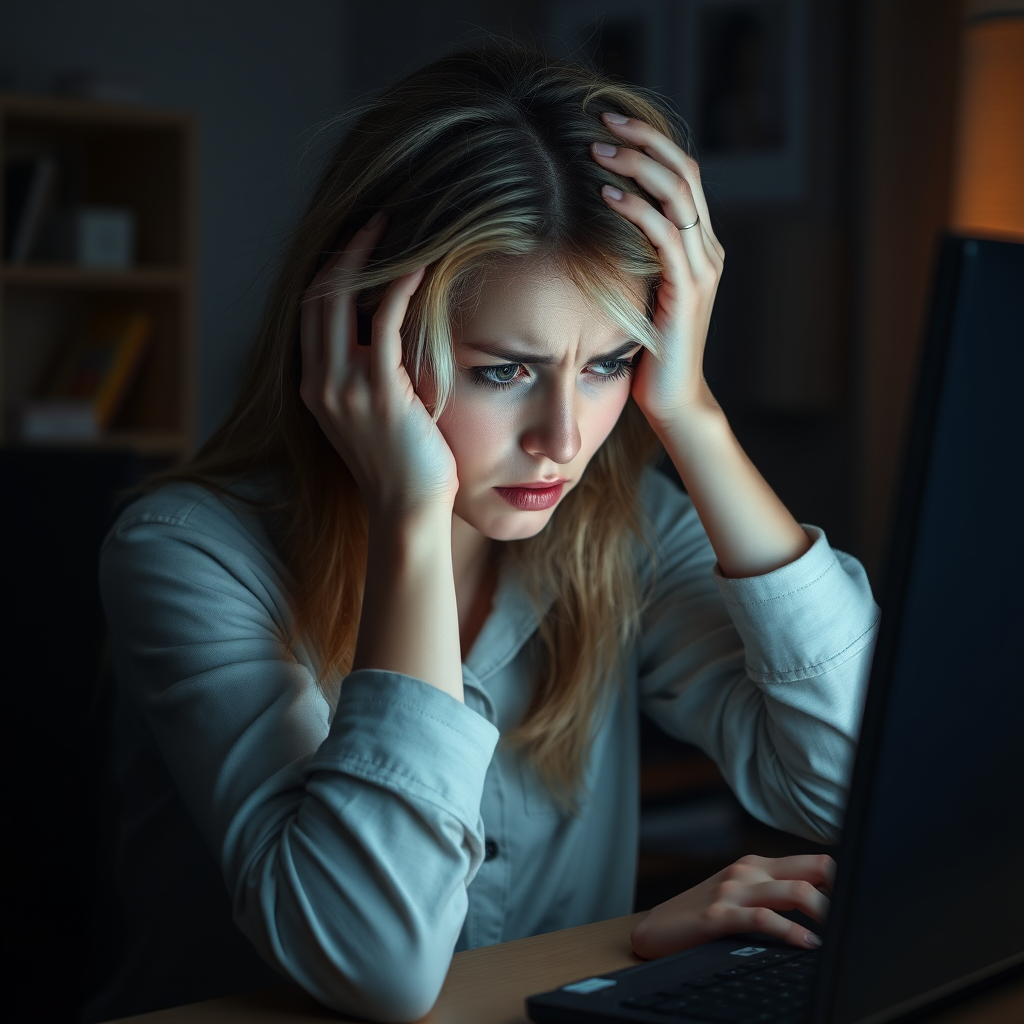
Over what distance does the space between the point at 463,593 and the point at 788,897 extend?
0.53 m

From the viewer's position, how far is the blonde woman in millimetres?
783

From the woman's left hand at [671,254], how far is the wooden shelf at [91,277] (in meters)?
2.73

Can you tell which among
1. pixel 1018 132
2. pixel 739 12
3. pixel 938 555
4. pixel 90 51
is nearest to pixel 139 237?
pixel 90 51

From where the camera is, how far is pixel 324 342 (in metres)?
1.01

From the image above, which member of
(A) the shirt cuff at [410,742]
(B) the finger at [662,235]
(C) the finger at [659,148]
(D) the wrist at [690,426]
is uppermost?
(C) the finger at [659,148]

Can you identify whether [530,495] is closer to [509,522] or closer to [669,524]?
[509,522]

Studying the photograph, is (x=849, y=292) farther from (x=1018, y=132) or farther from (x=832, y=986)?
(x=832, y=986)

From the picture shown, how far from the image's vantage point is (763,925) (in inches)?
30.7

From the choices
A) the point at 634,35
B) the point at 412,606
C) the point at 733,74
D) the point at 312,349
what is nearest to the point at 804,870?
the point at 412,606

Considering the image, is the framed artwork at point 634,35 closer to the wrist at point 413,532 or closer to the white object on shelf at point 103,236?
the white object on shelf at point 103,236

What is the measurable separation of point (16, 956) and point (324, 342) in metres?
0.64

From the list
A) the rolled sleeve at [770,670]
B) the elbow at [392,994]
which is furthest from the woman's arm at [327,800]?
the rolled sleeve at [770,670]

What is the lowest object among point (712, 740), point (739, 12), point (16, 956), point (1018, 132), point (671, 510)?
point (16, 956)

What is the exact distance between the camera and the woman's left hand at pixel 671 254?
3.43 ft
